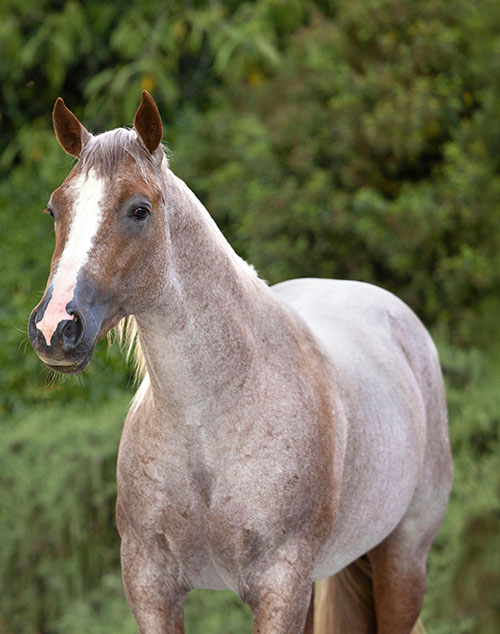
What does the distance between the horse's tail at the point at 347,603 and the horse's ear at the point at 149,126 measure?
1520 mm

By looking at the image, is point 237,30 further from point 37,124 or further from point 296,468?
point 296,468

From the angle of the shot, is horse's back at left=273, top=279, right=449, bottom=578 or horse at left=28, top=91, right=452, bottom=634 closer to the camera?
horse at left=28, top=91, right=452, bottom=634

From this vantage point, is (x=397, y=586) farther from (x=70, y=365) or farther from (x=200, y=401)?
(x=70, y=365)

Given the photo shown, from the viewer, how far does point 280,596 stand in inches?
76.9

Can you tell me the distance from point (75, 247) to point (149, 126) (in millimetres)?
264

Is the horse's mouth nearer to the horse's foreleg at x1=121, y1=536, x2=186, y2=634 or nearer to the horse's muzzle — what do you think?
the horse's muzzle

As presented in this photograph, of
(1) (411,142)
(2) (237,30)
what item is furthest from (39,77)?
(1) (411,142)

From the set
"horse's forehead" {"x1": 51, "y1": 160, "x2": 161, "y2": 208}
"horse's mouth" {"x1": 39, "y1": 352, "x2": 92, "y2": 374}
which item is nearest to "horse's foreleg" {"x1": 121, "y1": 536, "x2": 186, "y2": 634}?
"horse's mouth" {"x1": 39, "y1": 352, "x2": 92, "y2": 374}

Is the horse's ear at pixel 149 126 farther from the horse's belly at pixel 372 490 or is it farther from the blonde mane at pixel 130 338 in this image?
the horse's belly at pixel 372 490

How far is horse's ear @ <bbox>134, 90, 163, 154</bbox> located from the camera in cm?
173

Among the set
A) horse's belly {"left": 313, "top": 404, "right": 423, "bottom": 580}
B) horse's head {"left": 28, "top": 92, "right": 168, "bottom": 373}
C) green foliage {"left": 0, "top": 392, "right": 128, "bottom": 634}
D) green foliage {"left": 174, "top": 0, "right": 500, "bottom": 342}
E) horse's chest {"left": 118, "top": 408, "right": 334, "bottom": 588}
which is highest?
horse's head {"left": 28, "top": 92, "right": 168, "bottom": 373}

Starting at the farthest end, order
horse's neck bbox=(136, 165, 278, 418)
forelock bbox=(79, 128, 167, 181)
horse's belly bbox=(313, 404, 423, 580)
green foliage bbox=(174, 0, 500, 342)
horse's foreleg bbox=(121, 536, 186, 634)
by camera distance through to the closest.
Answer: green foliage bbox=(174, 0, 500, 342)
horse's belly bbox=(313, 404, 423, 580)
horse's foreleg bbox=(121, 536, 186, 634)
horse's neck bbox=(136, 165, 278, 418)
forelock bbox=(79, 128, 167, 181)

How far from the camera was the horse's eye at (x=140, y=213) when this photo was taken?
171cm

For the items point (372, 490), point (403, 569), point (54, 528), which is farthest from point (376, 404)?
point (54, 528)
